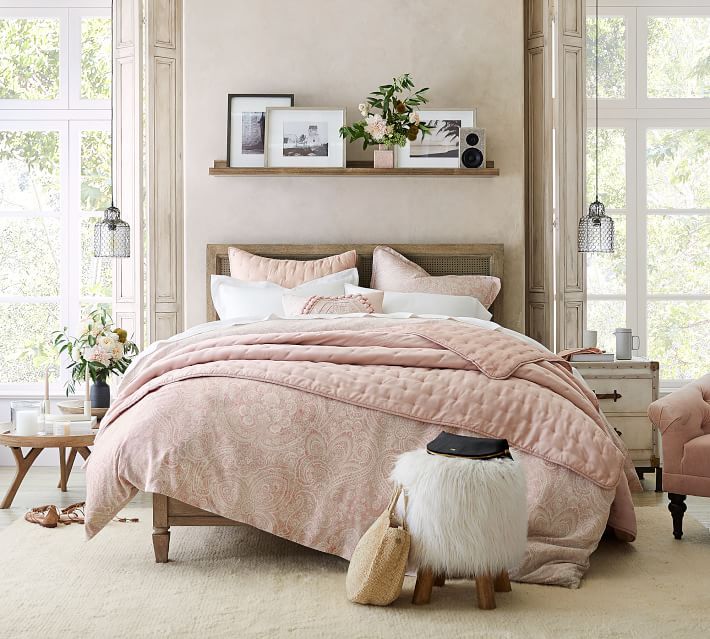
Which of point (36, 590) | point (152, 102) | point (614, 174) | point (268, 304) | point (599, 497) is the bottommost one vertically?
point (36, 590)

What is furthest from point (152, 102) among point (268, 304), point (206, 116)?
point (268, 304)

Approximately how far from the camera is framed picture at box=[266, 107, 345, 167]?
5285 mm

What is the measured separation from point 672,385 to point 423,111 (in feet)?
7.50

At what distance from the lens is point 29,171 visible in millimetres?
5680

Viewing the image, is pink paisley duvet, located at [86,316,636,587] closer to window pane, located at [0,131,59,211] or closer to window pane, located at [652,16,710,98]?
window pane, located at [0,131,59,211]

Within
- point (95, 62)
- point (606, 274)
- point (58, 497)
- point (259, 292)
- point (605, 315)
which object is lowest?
point (58, 497)

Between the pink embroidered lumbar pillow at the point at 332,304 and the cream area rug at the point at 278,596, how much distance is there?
4.25ft

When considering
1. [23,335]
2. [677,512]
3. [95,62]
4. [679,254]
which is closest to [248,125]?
[95,62]

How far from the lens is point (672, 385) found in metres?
5.68

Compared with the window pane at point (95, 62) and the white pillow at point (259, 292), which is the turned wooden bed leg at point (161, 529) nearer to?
the white pillow at point (259, 292)

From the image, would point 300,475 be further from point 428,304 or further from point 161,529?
point 428,304

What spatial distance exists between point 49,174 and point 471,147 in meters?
2.61

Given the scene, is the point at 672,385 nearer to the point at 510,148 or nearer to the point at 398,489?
the point at 510,148

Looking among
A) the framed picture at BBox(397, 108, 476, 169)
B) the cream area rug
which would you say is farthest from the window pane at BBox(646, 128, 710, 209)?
the cream area rug
